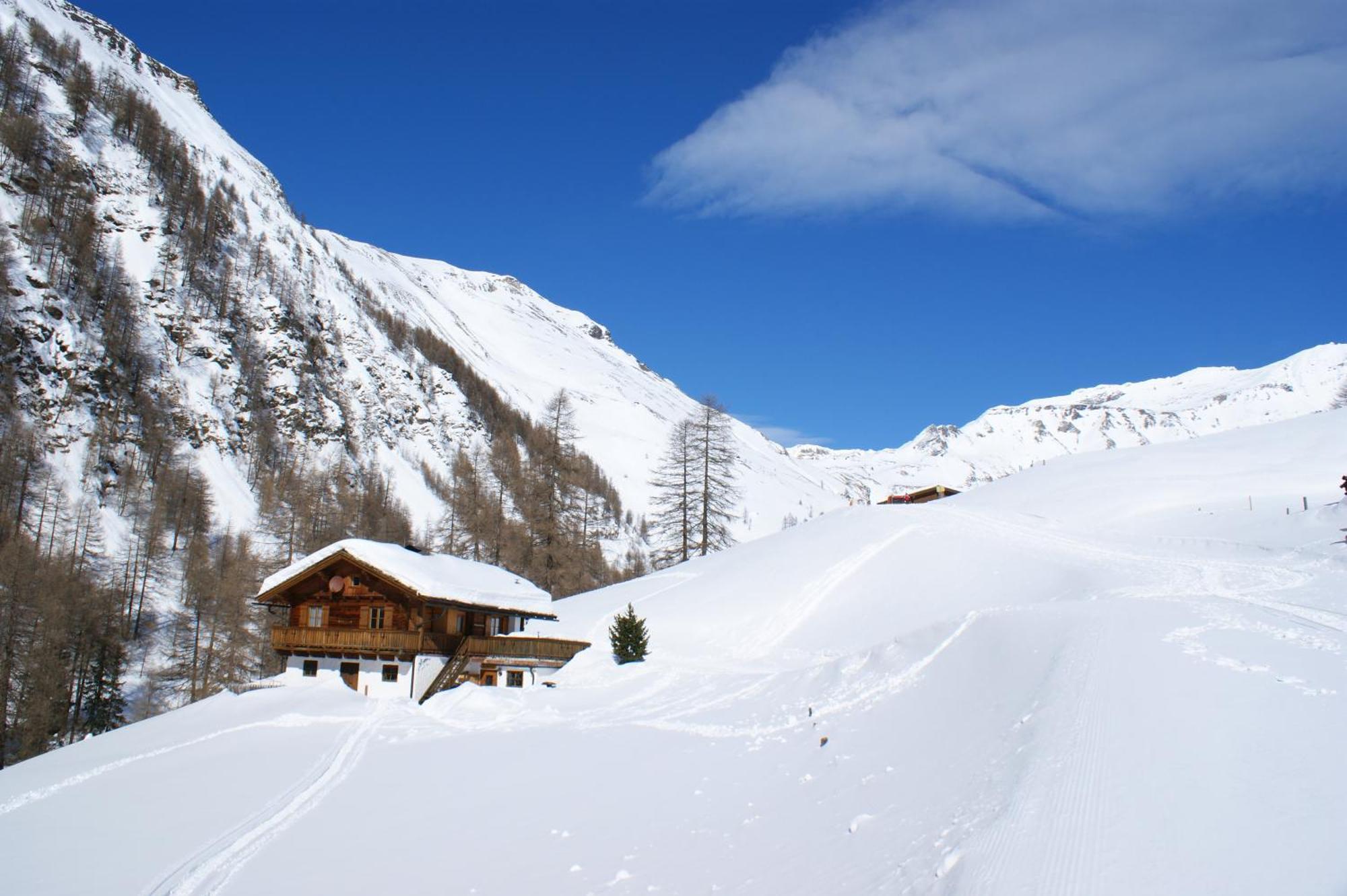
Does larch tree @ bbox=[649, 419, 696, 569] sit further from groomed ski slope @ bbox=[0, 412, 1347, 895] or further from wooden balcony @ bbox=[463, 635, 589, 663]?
groomed ski slope @ bbox=[0, 412, 1347, 895]

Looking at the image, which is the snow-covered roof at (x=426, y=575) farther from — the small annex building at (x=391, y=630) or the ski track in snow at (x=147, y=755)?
the ski track in snow at (x=147, y=755)

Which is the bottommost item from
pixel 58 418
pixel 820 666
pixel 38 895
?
pixel 38 895

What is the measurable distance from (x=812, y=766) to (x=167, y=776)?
13.6m

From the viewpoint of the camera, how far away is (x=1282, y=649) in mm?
13938

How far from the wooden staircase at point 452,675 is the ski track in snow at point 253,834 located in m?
12.4

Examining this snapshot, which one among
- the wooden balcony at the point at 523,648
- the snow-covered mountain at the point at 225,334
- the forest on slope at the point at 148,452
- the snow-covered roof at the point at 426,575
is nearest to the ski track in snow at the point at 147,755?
the snow-covered roof at the point at 426,575

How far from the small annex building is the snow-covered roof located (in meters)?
0.05

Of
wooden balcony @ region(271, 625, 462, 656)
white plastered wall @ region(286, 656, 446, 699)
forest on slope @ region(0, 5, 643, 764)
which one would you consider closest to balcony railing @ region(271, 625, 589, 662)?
wooden balcony @ region(271, 625, 462, 656)

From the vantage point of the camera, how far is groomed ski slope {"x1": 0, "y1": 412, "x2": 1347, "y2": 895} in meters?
8.63

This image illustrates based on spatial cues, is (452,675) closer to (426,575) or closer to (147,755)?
(426,575)

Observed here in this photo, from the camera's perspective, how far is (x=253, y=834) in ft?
46.3

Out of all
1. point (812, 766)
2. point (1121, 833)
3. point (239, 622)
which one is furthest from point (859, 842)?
point (239, 622)

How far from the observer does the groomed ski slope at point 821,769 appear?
28.3 feet

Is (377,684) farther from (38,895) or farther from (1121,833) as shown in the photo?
(1121,833)
